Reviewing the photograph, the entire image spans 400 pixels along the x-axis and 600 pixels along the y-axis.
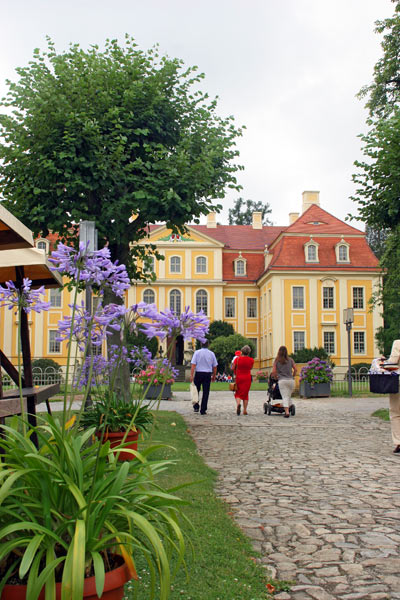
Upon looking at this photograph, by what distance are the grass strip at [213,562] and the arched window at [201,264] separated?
4406cm

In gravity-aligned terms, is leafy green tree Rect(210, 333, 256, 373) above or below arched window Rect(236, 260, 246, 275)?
below

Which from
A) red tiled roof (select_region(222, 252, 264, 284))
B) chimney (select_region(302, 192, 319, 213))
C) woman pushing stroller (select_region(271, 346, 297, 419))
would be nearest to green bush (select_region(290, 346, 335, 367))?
red tiled roof (select_region(222, 252, 264, 284))

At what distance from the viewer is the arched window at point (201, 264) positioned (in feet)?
163

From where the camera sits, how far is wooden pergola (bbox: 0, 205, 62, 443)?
177 inches

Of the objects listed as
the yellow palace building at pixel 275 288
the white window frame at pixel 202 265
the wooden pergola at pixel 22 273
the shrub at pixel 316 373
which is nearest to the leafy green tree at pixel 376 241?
the yellow palace building at pixel 275 288

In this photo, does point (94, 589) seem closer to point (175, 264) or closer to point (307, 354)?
point (307, 354)

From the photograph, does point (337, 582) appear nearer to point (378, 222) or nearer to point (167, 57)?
point (167, 57)

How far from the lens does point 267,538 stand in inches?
170

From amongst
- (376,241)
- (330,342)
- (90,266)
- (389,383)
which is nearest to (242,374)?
(389,383)

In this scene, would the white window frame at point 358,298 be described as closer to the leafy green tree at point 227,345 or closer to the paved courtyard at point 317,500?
the leafy green tree at point 227,345

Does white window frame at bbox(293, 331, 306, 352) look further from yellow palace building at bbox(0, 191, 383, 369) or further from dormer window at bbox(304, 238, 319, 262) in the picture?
dormer window at bbox(304, 238, 319, 262)

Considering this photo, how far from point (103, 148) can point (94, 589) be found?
968 centimetres

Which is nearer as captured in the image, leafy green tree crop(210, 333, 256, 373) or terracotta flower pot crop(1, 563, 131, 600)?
terracotta flower pot crop(1, 563, 131, 600)

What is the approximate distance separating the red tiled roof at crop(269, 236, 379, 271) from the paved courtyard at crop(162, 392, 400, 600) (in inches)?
1381
